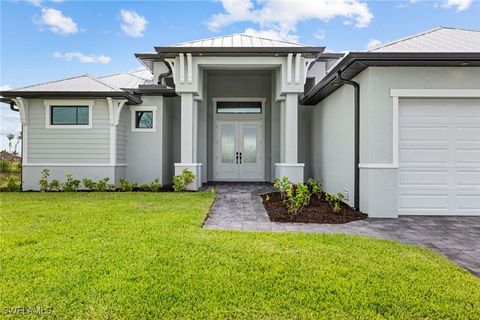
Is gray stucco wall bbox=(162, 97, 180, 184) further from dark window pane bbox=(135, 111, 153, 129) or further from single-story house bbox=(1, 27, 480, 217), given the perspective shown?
dark window pane bbox=(135, 111, 153, 129)

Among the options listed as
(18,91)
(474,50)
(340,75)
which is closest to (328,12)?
(340,75)

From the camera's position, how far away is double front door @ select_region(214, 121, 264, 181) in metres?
12.2

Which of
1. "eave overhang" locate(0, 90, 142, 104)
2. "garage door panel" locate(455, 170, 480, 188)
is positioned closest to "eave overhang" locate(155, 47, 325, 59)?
"eave overhang" locate(0, 90, 142, 104)

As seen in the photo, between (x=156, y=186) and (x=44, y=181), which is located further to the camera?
(x=156, y=186)

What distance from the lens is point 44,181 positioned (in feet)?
29.9

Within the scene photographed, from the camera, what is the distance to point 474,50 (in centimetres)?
562

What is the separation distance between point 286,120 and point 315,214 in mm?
3935

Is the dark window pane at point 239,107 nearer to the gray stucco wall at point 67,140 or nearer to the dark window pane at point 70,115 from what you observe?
the gray stucco wall at point 67,140

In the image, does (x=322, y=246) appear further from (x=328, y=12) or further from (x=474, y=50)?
(x=328, y=12)

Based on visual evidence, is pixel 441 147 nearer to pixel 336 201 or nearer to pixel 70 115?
pixel 336 201

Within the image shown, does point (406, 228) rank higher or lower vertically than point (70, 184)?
lower

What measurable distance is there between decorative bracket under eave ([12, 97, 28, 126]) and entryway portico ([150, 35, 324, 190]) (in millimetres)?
4610

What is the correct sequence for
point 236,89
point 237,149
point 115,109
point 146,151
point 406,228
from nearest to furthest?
point 406,228 → point 115,109 → point 146,151 → point 237,149 → point 236,89

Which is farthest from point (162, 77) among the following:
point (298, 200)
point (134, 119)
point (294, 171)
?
point (298, 200)
